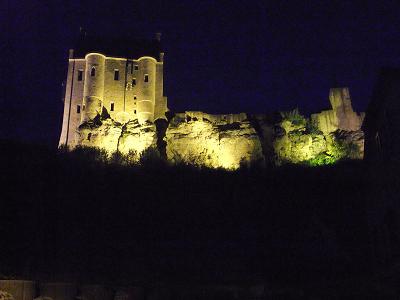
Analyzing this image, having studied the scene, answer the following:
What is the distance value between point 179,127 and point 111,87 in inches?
406

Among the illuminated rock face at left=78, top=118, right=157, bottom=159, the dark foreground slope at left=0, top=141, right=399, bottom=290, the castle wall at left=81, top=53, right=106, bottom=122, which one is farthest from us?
the castle wall at left=81, top=53, right=106, bottom=122

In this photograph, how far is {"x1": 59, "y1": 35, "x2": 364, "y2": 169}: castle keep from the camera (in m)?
50.2

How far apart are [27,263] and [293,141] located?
1344 inches

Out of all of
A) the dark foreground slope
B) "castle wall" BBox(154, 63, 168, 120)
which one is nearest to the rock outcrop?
"castle wall" BBox(154, 63, 168, 120)

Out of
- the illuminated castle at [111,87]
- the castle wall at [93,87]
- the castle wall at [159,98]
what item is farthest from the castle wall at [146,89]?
the castle wall at [93,87]

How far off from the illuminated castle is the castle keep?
4.3 inches

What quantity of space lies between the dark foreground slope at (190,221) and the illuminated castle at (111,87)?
980 cm

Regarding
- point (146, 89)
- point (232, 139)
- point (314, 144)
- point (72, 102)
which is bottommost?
point (314, 144)

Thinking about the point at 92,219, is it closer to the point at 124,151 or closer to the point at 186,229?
the point at 186,229

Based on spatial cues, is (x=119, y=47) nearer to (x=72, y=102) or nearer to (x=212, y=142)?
(x=72, y=102)

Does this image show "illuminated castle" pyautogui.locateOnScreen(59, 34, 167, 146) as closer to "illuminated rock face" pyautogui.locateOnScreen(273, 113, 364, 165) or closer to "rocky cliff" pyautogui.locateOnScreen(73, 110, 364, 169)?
"rocky cliff" pyautogui.locateOnScreen(73, 110, 364, 169)

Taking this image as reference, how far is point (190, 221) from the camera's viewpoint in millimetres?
34688

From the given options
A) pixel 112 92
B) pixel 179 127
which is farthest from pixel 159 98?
pixel 179 127

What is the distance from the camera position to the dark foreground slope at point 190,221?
22.1 metres
